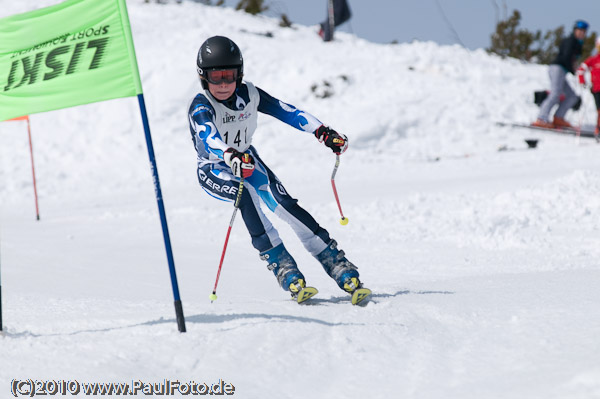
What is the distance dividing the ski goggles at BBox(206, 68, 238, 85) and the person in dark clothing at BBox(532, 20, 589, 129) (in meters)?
11.3

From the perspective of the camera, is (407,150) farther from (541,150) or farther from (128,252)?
(128,252)

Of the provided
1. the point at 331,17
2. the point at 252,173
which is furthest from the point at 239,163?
the point at 331,17

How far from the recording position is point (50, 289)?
4.77 metres

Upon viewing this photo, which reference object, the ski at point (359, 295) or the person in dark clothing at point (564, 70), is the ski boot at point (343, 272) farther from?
the person in dark clothing at point (564, 70)

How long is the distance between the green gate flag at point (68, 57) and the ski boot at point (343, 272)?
5.87 ft

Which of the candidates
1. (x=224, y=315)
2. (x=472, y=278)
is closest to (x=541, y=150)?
(x=472, y=278)

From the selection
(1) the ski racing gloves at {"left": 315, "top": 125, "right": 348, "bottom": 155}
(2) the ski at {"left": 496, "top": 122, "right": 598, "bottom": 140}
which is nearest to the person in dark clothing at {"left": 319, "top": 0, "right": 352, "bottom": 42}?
(2) the ski at {"left": 496, "top": 122, "right": 598, "bottom": 140}

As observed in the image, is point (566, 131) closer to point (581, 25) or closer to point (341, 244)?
point (581, 25)

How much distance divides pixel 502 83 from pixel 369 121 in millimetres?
4483

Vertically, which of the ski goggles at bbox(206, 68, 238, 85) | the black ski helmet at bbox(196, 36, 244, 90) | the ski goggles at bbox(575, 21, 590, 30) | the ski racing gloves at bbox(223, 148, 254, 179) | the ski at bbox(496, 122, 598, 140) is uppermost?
the black ski helmet at bbox(196, 36, 244, 90)

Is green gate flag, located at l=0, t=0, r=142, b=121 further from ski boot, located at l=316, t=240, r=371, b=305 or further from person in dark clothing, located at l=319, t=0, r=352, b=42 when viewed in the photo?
person in dark clothing, located at l=319, t=0, r=352, b=42

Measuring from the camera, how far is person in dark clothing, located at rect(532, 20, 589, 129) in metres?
13.2

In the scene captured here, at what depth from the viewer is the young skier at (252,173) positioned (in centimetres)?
396

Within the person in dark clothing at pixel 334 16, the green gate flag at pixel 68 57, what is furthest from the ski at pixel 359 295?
the person in dark clothing at pixel 334 16
